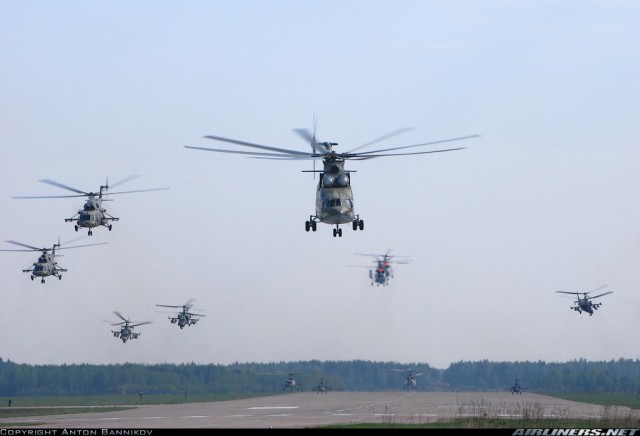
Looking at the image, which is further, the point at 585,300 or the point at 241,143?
the point at 585,300

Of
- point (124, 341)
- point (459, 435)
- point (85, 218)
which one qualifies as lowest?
point (459, 435)

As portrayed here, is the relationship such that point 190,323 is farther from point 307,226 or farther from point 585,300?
point 307,226

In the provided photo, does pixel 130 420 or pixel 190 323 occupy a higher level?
pixel 190 323

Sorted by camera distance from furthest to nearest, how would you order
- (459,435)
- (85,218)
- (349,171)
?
(85,218) → (349,171) → (459,435)

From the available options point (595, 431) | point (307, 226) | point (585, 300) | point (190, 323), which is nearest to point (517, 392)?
point (585, 300)

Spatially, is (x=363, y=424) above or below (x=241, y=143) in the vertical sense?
below

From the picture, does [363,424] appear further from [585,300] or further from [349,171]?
[585,300]

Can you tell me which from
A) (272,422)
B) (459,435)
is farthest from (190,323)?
(459,435)

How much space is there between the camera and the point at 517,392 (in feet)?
493

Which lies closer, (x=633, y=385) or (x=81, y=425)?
(x=81, y=425)

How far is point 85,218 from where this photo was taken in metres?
89.9

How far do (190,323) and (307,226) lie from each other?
2630 inches

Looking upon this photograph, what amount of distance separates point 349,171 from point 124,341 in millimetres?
78623

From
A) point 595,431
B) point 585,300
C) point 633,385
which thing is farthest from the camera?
point 633,385
